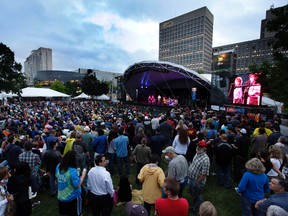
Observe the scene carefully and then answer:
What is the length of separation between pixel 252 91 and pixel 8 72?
115ft

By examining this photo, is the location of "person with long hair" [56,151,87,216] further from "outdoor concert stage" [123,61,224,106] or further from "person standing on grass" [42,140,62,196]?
"outdoor concert stage" [123,61,224,106]

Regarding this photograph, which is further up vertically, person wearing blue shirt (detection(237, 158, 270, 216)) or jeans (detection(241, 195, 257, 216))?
person wearing blue shirt (detection(237, 158, 270, 216))

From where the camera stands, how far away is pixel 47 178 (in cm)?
523

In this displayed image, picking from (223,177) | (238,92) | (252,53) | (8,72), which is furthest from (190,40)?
(223,177)

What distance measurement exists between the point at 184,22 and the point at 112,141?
139 m

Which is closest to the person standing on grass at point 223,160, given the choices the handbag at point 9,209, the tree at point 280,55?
the handbag at point 9,209

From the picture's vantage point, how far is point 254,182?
3.10 metres

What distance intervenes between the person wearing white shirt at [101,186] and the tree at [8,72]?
32.6m

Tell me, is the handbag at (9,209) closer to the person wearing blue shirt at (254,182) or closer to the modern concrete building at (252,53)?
the person wearing blue shirt at (254,182)

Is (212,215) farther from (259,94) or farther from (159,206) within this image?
(259,94)

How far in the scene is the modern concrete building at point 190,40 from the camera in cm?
11774

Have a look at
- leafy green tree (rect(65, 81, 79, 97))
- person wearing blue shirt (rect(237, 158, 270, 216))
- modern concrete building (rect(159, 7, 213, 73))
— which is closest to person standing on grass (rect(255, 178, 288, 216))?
person wearing blue shirt (rect(237, 158, 270, 216))

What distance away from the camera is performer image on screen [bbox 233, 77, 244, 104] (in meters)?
19.5

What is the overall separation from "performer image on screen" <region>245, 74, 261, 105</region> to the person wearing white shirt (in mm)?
18349
